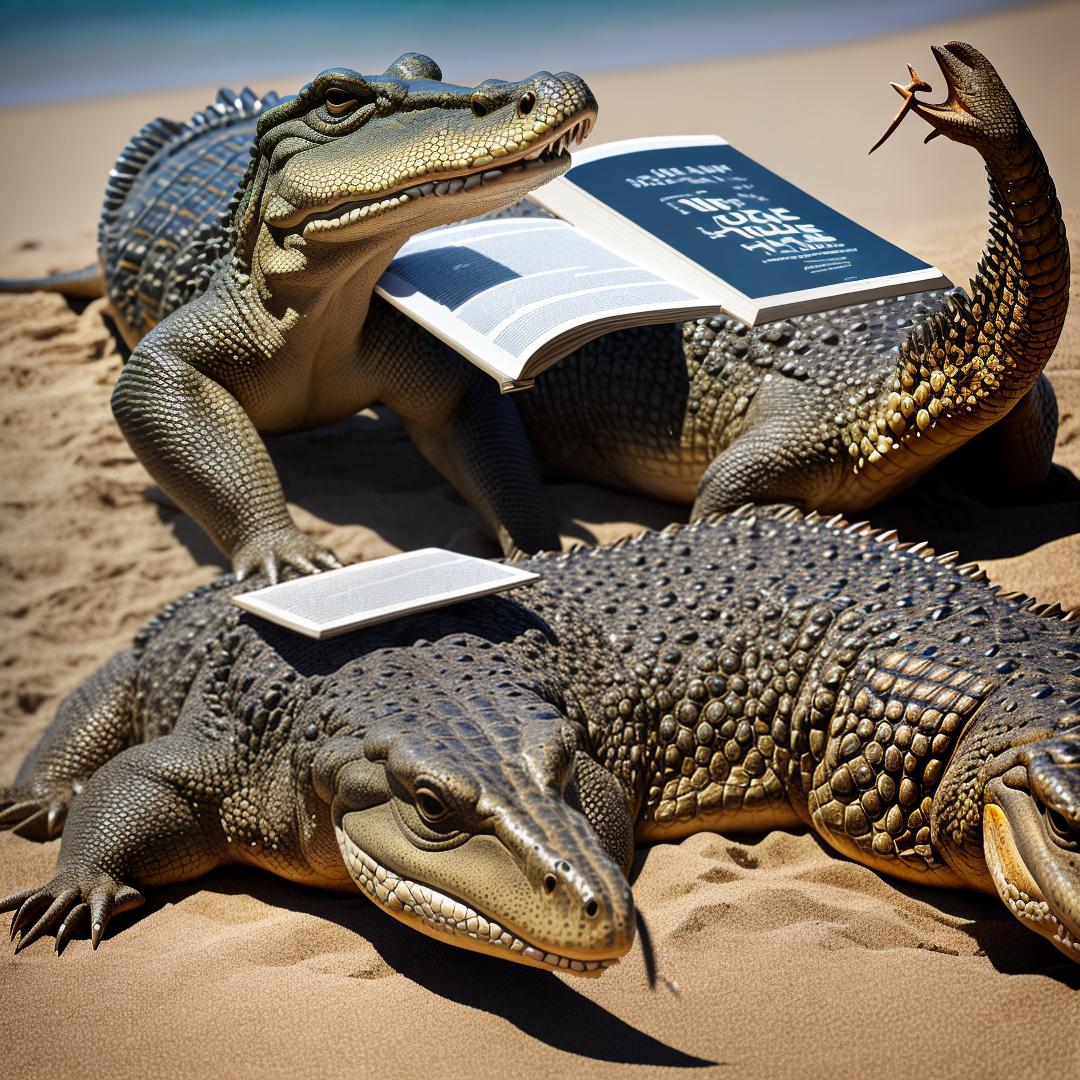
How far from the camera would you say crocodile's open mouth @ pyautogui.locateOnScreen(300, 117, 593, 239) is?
3.63 metres

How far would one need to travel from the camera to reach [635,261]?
14.7ft

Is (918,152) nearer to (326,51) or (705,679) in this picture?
(705,679)

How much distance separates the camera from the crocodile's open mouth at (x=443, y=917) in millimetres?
2406

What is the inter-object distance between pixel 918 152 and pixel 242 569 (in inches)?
273

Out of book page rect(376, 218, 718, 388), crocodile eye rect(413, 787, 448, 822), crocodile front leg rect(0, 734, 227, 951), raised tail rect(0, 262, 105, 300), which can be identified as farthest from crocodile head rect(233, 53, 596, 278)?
raised tail rect(0, 262, 105, 300)

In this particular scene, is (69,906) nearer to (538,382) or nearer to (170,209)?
(538,382)

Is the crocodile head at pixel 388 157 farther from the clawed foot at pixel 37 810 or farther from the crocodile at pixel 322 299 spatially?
the clawed foot at pixel 37 810

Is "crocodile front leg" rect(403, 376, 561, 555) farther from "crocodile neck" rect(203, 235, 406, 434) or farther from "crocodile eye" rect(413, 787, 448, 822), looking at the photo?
"crocodile eye" rect(413, 787, 448, 822)

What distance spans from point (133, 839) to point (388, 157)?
1.95 metres

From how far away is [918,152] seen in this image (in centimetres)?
970

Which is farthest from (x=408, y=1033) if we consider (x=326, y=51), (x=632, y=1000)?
(x=326, y=51)

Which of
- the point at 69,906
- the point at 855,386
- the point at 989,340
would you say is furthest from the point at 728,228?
the point at 69,906

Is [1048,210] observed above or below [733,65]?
above

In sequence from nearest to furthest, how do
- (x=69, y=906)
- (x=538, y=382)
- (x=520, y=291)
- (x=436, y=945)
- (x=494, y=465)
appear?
(x=436, y=945) < (x=69, y=906) < (x=520, y=291) < (x=494, y=465) < (x=538, y=382)
